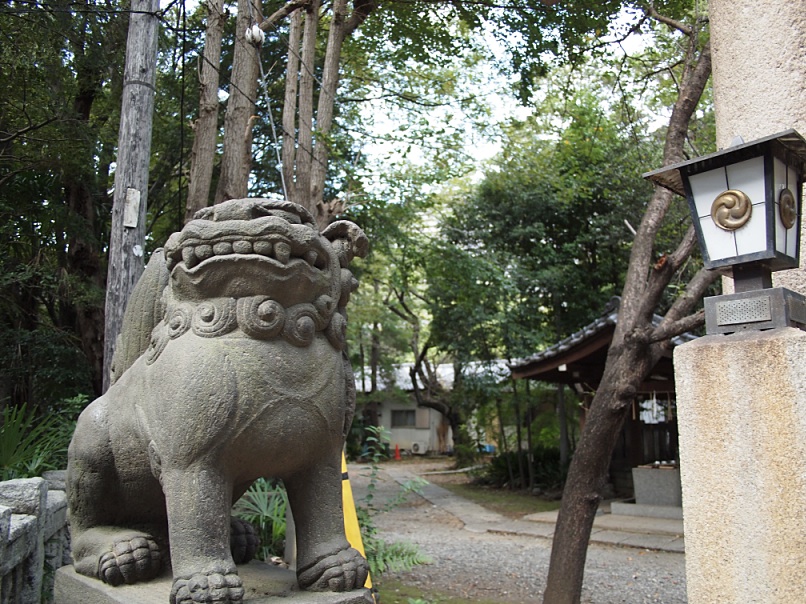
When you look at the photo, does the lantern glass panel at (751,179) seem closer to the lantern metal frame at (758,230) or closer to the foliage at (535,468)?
the lantern metal frame at (758,230)

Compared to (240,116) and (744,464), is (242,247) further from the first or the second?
(240,116)

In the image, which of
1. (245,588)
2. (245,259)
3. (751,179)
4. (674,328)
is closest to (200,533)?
(245,588)

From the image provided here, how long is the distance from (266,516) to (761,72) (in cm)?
488

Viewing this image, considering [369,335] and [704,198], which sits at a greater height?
[369,335]

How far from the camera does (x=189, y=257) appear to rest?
1965 millimetres

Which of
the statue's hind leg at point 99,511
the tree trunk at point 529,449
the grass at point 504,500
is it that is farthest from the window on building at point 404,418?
the statue's hind leg at point 99,511

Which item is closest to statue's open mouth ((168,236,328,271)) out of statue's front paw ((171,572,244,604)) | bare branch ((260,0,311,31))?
statue's front paw ((171,572,244,604))

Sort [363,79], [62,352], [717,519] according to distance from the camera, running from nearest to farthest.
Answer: [717,519] < [62,352] < [363,79]

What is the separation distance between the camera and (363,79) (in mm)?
9789

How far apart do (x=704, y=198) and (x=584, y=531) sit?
9.95ft

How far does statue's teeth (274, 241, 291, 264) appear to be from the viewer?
1.94 m

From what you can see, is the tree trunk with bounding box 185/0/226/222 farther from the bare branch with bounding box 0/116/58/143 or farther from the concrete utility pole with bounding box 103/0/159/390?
the bare branch with bounding box 0/116/58/143

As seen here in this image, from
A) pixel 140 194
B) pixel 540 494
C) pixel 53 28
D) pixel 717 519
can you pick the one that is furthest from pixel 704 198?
pixel 540 494

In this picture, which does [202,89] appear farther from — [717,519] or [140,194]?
[717,519]
